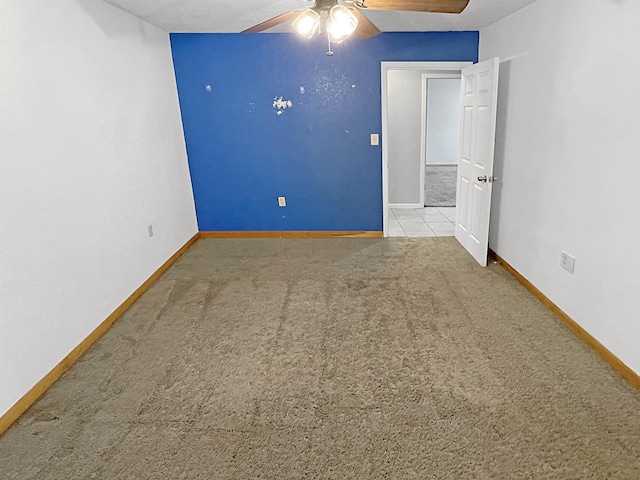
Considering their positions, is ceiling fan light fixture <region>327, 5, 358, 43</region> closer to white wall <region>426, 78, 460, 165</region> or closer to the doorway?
the doorway

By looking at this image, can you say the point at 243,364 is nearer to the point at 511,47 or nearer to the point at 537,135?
the point at 537,135

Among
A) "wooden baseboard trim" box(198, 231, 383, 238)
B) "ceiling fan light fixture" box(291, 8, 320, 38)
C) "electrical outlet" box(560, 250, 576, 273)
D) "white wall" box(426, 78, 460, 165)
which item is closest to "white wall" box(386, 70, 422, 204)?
"wooden baseboard trim" box(198, 231, 383, 238)

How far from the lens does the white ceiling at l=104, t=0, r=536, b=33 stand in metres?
2.98

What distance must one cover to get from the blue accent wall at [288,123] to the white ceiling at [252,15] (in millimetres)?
244

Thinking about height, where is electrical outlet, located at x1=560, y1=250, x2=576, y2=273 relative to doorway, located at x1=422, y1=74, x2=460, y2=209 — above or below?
below

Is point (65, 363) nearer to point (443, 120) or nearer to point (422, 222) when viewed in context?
point (422, 222)

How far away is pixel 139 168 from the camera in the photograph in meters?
3.46

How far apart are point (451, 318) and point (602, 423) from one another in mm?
1099

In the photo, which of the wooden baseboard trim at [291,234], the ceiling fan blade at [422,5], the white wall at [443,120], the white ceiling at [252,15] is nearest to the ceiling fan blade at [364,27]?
the ceiling fan blade at [422,5]

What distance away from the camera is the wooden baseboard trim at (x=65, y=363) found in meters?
2.04

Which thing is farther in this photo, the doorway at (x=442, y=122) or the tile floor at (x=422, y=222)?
the doorway at (x=442, y=122)

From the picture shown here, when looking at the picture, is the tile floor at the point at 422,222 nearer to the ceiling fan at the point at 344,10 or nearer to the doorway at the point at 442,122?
the ceiling fan at the point at 344,10

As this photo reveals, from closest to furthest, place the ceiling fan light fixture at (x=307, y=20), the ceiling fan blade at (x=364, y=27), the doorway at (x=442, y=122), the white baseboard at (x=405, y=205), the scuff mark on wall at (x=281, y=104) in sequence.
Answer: the ceiling fan light fixture at (x=307, y=20), the ceiling fan blade at (x=364, y=27), the scuff mark on wall at (x=281, y=104), the white baseboard at (x=405, y=205), the doorway at (x=442, y=122)

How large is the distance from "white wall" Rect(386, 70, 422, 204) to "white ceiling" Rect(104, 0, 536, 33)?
1.54 metres
